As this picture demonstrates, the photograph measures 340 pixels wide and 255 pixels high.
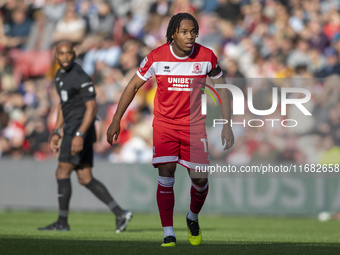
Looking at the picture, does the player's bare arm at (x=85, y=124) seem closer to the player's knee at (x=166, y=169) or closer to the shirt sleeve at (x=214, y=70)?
the player's knee at (x=166, y=169)

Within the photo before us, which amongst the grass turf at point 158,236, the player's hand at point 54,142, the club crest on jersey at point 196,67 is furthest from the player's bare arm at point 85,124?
the club crest on jersey at point 196,67

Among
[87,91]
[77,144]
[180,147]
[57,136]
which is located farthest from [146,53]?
[180,147]

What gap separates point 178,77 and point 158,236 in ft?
8.72

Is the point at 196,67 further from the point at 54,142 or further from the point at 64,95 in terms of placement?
the point at 54,142

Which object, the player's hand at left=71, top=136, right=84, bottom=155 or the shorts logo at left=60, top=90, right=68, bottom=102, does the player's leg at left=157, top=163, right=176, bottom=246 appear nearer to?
the player's hand at left=71, top=136, right=84, bottom=155

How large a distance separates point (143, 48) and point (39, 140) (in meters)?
3.50

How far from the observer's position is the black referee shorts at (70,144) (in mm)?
10805

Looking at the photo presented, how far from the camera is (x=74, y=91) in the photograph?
10.9 metres

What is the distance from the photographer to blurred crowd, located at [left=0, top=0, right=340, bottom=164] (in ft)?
50.6

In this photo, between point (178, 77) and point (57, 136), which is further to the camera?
point (57, 136)

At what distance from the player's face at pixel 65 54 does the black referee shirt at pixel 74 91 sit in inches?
5.0

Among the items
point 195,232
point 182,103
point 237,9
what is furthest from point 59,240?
point 237,9

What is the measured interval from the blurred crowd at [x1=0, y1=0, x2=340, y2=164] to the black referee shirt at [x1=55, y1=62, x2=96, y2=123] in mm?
5304

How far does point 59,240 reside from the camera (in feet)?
28.8
